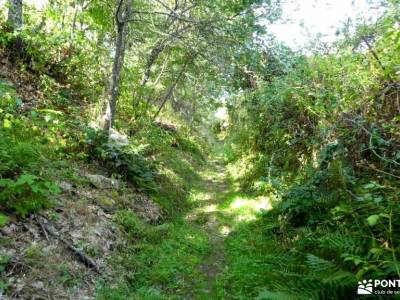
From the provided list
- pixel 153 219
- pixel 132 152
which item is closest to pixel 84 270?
pixel 153 219

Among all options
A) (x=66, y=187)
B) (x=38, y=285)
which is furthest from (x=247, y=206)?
(x=38, y=285)

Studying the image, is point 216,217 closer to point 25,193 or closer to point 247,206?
point 247,206

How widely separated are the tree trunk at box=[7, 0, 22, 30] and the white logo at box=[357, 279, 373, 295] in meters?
9.55

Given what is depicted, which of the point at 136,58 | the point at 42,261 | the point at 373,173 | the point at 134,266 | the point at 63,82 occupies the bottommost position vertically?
the point at 134,266

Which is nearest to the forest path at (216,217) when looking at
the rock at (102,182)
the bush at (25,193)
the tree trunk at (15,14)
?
the rock at (102,182)

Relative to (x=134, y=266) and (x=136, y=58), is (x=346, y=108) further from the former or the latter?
(x=136, y=58)

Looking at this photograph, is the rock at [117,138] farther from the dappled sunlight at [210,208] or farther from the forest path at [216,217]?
the dappled sunlight at [210,208]

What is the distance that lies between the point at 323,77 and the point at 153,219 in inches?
198

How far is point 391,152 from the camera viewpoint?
562 centimetres

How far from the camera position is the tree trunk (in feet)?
29.7

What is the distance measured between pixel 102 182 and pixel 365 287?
5.48 meters

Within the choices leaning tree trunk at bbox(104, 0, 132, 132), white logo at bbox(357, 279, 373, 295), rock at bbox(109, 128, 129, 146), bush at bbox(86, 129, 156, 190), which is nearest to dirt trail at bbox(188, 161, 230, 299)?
bush at bbox(86, 129, 156, 190)

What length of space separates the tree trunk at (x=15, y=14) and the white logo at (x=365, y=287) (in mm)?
9554

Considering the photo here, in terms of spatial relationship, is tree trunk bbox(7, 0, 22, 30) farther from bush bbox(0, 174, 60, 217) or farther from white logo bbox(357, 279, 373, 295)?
white logo bbox(357, 279, 373, 295)
